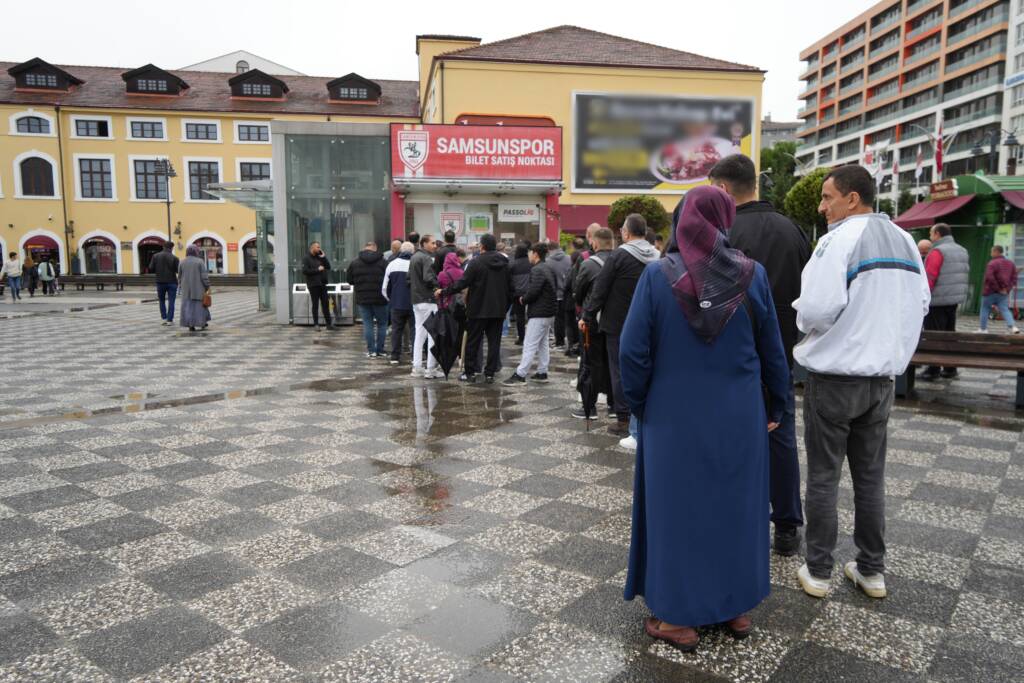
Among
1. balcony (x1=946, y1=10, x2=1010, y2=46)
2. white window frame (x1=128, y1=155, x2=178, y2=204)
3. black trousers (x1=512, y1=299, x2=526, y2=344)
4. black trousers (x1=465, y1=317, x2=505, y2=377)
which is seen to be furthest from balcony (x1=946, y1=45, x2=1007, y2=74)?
black trousers (x1=465, y1=317, x2=505, y2=377)

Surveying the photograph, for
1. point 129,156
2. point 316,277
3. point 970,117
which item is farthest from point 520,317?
point 970,117

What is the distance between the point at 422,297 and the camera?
957 cm

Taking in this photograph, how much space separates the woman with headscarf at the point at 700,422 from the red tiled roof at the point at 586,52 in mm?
33709

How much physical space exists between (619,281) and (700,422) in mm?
3492

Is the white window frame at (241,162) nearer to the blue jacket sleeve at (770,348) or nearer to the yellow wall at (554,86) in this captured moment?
the yellow wall at (554,86)

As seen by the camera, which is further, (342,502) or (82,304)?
(82,304)

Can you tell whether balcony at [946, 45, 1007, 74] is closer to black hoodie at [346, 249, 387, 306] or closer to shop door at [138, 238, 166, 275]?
shop door at [138, 238, 166, 275]

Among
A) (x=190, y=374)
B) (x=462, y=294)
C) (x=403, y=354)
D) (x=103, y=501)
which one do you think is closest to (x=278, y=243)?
(x=403, y=354)

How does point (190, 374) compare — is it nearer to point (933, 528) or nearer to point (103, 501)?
point (103, 501)

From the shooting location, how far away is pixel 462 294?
982 cm

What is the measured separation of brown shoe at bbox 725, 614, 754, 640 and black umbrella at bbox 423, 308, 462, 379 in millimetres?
6668

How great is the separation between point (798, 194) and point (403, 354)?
2557 centimetres

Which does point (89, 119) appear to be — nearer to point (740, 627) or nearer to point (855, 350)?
point (855, 350)

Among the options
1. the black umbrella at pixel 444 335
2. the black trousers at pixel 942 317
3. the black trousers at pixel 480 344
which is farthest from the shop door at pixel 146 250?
the black trousers at pixel 942 317
